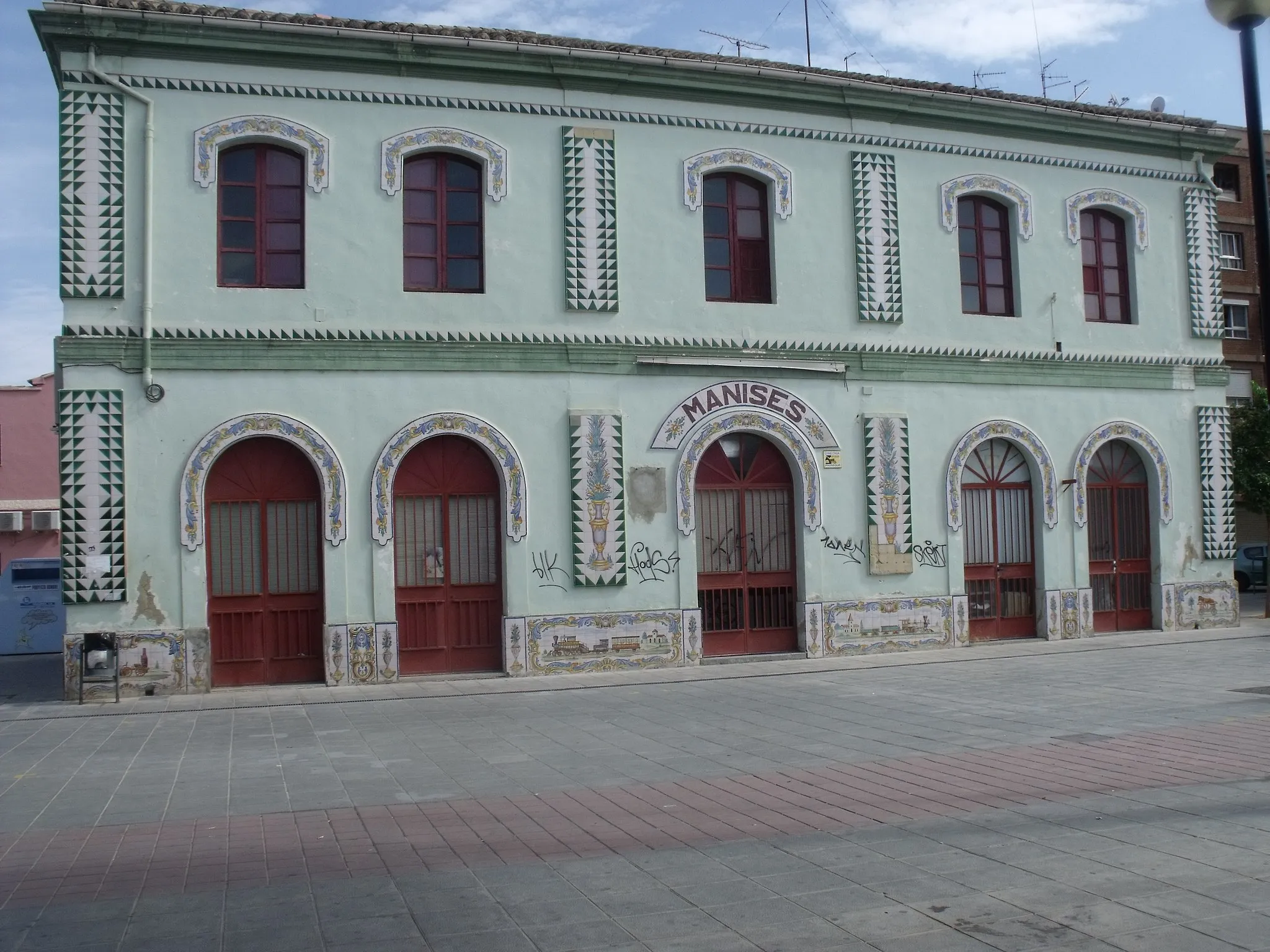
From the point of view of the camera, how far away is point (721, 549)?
56.4 ft

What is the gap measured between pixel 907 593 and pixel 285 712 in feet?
30.5

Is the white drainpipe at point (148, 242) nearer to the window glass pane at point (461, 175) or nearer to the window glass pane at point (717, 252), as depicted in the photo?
the window glass pane at point (461, 175)

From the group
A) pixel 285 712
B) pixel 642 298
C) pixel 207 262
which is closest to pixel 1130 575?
pixel 642 298

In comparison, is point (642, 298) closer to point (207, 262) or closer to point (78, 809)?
point (207, 262)

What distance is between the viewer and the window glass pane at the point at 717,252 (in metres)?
17.4

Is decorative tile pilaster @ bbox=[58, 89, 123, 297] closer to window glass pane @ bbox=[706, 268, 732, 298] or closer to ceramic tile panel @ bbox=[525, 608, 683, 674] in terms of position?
ceramic tile panel @ bbox=[525, 608, 683, 674]

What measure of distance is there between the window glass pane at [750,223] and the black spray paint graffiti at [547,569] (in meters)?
5.59

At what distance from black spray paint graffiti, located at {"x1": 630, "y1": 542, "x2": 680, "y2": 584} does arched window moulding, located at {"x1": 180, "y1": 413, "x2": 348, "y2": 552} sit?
3.93 metres

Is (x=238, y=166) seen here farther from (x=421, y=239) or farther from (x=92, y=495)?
(x=92, y=495)

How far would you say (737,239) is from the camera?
17594 millimetres

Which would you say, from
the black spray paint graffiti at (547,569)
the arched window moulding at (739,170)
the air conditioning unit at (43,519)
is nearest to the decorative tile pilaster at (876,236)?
the arched window moulding at (739,170)

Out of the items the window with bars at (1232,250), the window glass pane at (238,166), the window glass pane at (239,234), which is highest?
the window with bars at (1232,250)

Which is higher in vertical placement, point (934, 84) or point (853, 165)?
point (934, 84)

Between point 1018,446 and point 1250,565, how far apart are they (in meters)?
17.9
